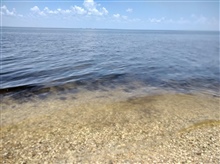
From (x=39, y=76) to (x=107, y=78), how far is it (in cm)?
619

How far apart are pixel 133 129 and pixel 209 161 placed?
2.99 m

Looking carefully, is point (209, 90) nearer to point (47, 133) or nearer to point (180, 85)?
point (180, 85)

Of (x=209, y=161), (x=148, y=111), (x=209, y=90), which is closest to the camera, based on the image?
(x=209, y=161)

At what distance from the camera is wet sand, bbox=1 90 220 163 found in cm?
617

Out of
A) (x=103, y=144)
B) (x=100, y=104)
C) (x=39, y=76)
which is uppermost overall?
(x=103, y=144)

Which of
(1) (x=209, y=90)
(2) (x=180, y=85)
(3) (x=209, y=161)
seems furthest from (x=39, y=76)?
(3) (x=209, y=161)

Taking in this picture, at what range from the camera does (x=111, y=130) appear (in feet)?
25.9

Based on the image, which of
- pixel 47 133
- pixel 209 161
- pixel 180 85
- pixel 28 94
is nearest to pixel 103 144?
pixel 47 133

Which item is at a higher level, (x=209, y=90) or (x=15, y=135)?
(x=15, y=135)

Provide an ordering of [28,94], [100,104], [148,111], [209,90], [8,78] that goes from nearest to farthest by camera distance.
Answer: [148,111] → [100,104] → [28,94] → [209,90] → [8,78]

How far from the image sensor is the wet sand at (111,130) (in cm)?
617

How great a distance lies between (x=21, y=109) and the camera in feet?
33.5

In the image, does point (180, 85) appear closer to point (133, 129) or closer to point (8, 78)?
point (133, 129)

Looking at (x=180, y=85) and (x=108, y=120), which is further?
(x=180, y=85)
